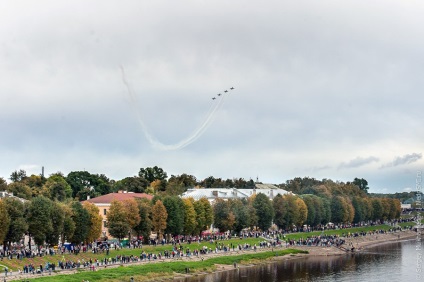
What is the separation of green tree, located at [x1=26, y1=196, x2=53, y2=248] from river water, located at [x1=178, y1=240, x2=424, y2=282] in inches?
914

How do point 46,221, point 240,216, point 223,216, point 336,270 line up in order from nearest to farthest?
point 46,221 < point 336,270 < point 223,216 < point 240,216

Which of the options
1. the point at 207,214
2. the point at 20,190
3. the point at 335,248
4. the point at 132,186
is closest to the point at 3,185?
the point at 20,190

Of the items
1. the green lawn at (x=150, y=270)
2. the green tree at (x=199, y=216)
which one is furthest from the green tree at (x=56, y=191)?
the green lawn at (x=150, y=270)

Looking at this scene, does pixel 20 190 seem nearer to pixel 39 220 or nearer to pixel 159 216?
pixel 159 216

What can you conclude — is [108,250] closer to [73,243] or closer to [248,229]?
[73,243]

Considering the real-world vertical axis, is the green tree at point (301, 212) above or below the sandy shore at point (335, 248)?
above

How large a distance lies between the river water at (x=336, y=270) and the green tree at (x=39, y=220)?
914 inches

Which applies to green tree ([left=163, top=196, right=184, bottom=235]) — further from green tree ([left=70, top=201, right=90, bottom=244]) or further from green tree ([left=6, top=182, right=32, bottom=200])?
green tree ([left=6, top=182, right=32, bottom=200])

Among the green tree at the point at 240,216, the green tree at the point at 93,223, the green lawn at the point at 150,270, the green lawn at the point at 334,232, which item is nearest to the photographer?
the green lawn at the point at 150,270

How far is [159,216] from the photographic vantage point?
4636 inches

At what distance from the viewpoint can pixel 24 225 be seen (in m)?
92.4

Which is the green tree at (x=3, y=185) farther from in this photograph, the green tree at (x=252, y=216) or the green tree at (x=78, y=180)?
the green tree at (x=252, y=216)

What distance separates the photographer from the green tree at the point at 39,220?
94688 millimetres

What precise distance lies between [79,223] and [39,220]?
816 cm
